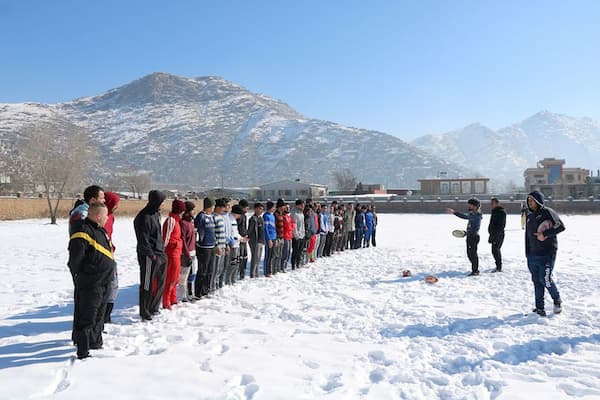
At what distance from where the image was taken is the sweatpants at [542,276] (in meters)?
6.93

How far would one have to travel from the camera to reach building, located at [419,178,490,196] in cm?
8550

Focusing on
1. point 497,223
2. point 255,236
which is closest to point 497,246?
point 497,223

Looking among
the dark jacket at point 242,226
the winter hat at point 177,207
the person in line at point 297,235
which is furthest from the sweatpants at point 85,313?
the person in line at point 297,235

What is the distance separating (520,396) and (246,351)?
3.00 m

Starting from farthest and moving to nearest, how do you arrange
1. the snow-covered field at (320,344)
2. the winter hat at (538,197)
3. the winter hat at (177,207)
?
1. the winter hat at (177,207)
2. the winter hat at (538,197)
3. the snow-covered field at (320,344)

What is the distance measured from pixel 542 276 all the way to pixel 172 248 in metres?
5.83

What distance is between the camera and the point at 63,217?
4088 cm

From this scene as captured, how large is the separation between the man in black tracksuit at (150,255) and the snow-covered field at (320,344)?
362mm

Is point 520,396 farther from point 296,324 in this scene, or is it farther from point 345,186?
point 345,186

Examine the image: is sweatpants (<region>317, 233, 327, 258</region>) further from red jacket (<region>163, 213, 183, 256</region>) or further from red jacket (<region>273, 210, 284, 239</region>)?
red jacket (<region>163, 213, 183, 256</region>)

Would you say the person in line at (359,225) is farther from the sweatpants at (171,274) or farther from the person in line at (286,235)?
the sweatpants at (171,274)

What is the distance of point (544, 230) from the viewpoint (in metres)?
6.90

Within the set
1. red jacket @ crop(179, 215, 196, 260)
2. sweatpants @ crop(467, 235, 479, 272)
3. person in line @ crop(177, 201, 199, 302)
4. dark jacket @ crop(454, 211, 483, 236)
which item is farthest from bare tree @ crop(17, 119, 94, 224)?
sweatpants @ crop(467, 235, 479, 272)

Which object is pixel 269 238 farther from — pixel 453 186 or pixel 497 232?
pixel 453 186
